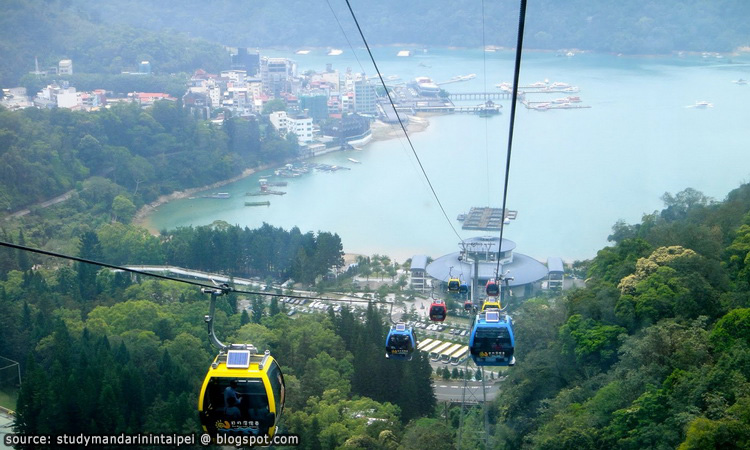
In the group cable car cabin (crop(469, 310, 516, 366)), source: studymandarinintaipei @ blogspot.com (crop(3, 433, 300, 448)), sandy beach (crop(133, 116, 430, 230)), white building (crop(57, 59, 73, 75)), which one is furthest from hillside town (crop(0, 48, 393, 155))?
cable car cabin (crop(469, 310, 516, 366))

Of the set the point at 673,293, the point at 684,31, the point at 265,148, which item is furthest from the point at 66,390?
the point at 684,31

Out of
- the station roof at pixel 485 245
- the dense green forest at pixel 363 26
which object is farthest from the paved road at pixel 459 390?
the dense green forest at pixel 363 26

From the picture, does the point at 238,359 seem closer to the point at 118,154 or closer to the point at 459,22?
the point at 118,154

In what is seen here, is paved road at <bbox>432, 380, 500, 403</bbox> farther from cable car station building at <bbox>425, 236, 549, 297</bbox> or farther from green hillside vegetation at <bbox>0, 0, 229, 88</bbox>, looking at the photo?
green hillside vegetation at <bbox>0, 0, 229, 88</bbox>

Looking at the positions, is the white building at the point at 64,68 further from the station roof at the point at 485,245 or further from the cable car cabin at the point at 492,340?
the cable car cabin at the point at 492,340

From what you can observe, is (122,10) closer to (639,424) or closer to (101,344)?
(101,344)

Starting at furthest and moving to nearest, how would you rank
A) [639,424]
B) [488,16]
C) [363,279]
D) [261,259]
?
[488,16] < [261,259] < [363,279] < [639,424]
